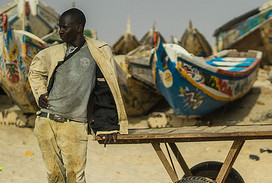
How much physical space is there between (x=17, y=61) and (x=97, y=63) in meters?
6.07

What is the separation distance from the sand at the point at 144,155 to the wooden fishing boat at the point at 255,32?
19.9 feet

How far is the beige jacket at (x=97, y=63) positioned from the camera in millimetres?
2543

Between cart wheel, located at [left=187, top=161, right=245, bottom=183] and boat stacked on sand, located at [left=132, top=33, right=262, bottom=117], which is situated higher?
cart wheel, located at [left=187, top=161, right=245, bottom=183]

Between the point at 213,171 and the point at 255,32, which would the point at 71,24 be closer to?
the point at 213,171

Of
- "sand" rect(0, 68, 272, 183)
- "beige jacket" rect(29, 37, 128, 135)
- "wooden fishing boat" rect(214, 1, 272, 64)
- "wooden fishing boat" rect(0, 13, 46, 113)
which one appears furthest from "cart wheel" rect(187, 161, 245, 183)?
"wooden fishing boat" rect(214, 1, 272, 64)

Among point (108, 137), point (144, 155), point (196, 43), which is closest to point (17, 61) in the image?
point (144, 155)

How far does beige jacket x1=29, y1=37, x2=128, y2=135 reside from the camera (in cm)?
254

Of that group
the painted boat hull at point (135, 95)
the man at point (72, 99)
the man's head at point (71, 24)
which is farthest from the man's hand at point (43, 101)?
the painted boat hull at point (135, 95)

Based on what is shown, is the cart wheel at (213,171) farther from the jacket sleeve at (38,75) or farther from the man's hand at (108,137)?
the jacket sleeve at (38,75)

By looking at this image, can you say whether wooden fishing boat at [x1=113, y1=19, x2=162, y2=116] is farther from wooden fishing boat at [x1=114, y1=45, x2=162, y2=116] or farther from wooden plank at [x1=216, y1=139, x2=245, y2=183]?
wooden plank at [x1=216, y1=139, x2=245, y2=183]

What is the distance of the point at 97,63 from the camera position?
2549 mm

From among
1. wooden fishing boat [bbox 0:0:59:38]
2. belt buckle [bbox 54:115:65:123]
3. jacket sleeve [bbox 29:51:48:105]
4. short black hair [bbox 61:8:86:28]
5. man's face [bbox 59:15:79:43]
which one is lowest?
wooden fishing boat [bbox 0:0:59:38]

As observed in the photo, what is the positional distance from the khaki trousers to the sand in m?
2.81

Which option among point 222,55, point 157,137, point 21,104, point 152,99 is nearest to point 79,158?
point 157,137
